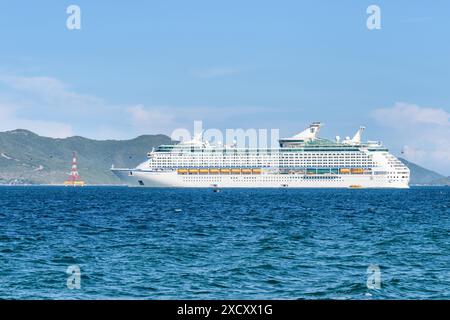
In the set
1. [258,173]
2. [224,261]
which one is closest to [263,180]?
[258,173]

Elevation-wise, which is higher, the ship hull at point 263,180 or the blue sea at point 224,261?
the blue sea at point 224,261

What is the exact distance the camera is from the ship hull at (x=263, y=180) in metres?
193

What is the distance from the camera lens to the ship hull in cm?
19312

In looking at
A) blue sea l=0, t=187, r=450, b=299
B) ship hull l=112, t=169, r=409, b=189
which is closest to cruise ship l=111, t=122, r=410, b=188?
ship hull l=112, t=169, r=409, b=189

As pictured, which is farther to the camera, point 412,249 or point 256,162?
point 256,162

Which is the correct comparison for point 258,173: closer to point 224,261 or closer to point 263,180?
point 263,180

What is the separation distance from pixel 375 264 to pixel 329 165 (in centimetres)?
17256

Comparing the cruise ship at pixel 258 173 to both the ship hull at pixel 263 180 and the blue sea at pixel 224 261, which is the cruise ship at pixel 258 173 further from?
the blue sea at pixel 224 261

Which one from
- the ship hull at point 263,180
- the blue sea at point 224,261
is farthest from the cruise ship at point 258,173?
the blue sea at point 224,261

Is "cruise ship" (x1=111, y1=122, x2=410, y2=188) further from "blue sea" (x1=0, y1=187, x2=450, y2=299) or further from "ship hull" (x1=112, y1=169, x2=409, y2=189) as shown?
"blue sea" (x1=0, y1=187, x2=450, y2=299)
